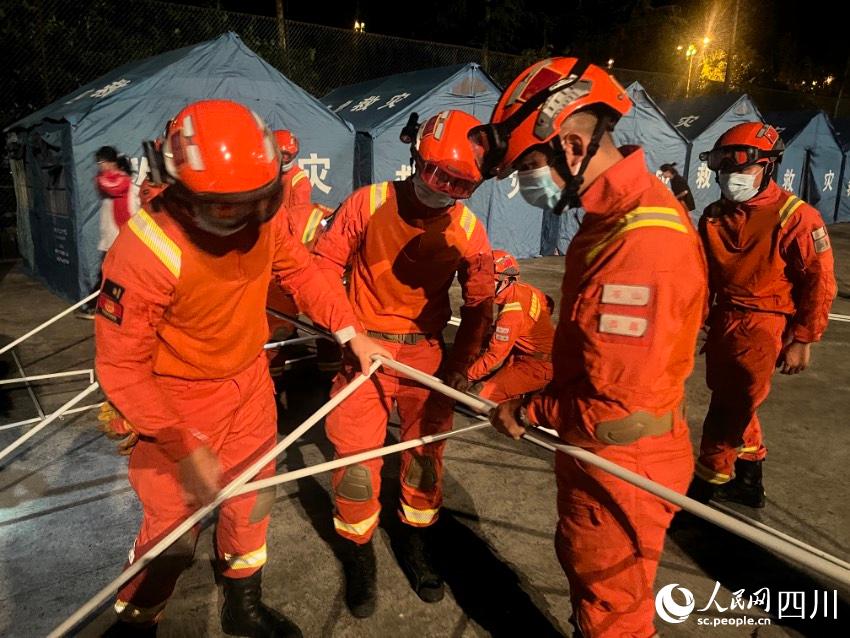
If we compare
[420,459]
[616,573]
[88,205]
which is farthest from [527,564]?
[88,205]

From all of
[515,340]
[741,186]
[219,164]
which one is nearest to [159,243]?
[219,164]

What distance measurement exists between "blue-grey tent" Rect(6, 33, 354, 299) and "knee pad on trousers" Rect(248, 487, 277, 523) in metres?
6.92

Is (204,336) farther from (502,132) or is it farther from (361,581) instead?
(361,581)

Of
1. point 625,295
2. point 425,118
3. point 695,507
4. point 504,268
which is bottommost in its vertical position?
point 695,507

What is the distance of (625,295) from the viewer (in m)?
1.67

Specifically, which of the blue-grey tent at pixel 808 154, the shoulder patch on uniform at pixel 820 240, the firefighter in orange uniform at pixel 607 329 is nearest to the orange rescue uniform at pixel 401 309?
the firefighter in orange uniform at pixel 607 329

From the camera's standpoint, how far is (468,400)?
2.25 metres

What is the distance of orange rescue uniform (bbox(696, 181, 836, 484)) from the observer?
133 inches

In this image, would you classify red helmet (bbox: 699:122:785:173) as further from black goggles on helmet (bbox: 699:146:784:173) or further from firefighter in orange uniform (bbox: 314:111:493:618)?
firefighter in orange uniform (bbox: 314:111:493:618)

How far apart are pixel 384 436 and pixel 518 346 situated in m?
1.85

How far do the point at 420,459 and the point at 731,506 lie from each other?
2275 millimetres

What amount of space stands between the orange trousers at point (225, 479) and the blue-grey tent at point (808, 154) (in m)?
19.4

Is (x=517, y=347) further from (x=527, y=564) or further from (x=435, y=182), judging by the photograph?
(x=435, y=182)

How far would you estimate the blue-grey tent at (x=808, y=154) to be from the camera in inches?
699
